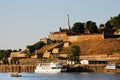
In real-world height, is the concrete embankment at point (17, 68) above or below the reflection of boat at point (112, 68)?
above

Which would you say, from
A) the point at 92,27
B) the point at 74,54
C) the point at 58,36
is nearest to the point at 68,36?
the point at 58,36

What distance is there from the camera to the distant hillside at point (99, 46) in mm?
162875

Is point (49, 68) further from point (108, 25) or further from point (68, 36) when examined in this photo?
point (108, 25)

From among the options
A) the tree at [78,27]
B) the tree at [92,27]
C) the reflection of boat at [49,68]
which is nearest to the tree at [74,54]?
the reflection of boat at [49,68]

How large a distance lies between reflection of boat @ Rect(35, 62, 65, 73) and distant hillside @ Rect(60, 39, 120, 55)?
16889 millimetres

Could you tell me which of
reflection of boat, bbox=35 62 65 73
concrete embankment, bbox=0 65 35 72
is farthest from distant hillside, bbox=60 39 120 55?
reflection of boat, bbox=35 62 65 73

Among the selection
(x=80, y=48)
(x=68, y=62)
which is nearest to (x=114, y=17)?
(x=80, y=48)

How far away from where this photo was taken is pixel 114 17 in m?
182

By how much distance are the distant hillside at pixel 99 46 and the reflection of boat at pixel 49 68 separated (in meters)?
16.9

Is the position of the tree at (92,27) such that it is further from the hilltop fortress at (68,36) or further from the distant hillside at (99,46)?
the distant hillside at (99,46)

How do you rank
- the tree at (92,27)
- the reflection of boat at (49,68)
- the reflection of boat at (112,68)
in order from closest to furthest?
the reflection of boat at (112,68)
the reflection of boat at (49,68)
the tree at (92,27)

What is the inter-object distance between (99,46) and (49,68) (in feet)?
76.2

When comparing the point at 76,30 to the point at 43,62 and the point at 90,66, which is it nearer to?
the point at 43,62

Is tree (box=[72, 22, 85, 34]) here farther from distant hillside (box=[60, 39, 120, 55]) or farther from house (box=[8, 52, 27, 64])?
house (box=[8, 52, 27, 64])
